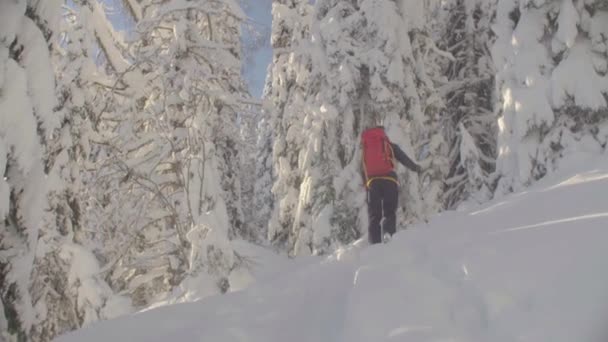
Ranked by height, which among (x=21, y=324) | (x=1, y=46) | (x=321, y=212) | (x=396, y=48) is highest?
(x=396, y=48)

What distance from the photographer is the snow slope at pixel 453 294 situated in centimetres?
335

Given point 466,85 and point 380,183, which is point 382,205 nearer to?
point 380,183

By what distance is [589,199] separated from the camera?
465cm

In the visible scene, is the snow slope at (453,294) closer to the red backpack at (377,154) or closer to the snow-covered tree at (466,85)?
the red backpack at (377,154)

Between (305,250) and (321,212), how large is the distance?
145 cm

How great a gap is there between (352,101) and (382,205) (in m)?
4.89

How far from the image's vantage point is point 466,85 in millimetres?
14852

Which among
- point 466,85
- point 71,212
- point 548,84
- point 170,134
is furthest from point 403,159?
point 466,85

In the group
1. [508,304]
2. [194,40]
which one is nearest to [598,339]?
[508,304]

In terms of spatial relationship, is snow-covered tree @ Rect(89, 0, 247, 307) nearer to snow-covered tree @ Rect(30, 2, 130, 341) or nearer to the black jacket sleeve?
snow-covered tree @ Rect(30, 2, 130, 341)

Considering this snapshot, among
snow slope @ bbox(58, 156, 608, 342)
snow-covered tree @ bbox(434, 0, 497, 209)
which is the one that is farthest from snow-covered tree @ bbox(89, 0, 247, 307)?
snow-covered tree @ bbox(434, 0, 497, 209)

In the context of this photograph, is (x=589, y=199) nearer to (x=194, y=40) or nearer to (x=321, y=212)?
(x=194, y=40)

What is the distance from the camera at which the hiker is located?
753 cm

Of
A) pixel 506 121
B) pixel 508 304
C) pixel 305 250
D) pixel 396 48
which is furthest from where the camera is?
pixel 305 250
